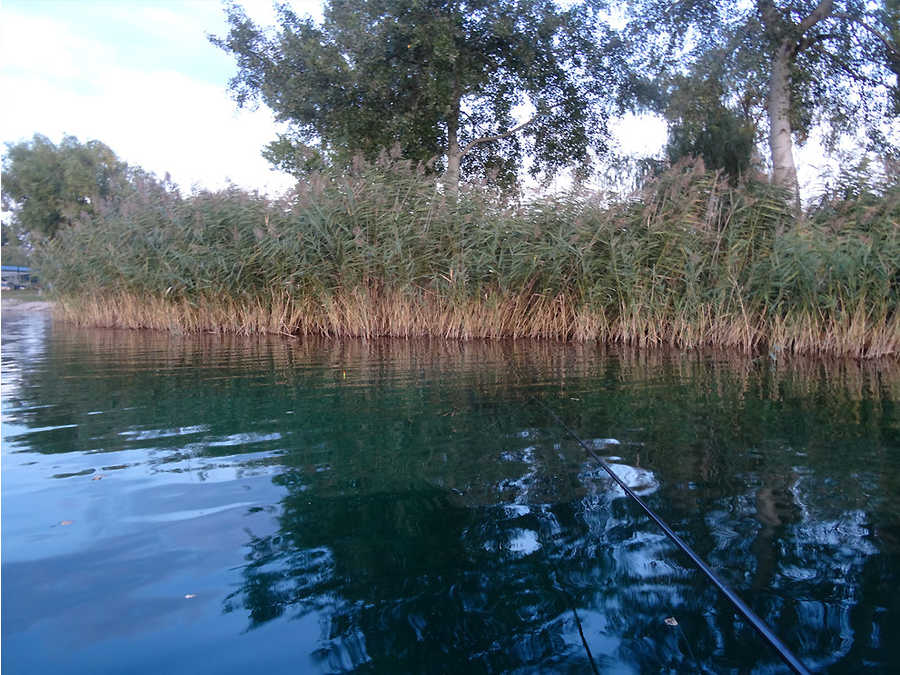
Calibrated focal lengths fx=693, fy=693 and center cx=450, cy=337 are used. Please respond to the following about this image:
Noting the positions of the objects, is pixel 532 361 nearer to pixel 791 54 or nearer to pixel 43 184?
pixel 791 54

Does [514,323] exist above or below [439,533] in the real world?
above

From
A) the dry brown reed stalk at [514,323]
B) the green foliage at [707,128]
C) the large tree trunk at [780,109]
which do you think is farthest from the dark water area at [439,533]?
the green foliage at [707,128]

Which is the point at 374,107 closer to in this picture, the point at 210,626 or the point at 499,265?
the point at 499,265

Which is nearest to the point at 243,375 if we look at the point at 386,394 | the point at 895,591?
the point at 386,394

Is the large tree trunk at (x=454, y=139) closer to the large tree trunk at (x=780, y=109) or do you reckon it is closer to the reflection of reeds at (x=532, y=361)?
the large tree trunk at (x=780, y=109)

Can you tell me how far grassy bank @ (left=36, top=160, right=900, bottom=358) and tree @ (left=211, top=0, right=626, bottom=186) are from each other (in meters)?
4.61

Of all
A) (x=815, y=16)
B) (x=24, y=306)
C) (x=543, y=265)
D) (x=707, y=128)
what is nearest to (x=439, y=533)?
(x=543, y=265)

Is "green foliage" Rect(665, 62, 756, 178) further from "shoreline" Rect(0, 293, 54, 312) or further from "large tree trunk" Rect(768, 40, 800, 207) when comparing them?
"shoreline" Rect(0, 293, 54, 312)

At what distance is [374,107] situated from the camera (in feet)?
51.2

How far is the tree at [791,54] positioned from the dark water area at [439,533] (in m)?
9.30

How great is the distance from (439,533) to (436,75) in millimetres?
13654

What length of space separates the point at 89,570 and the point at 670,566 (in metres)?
1.94

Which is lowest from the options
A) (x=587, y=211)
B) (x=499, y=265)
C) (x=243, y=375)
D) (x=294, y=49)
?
(x=243, y=375)

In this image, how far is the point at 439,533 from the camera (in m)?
2.62
